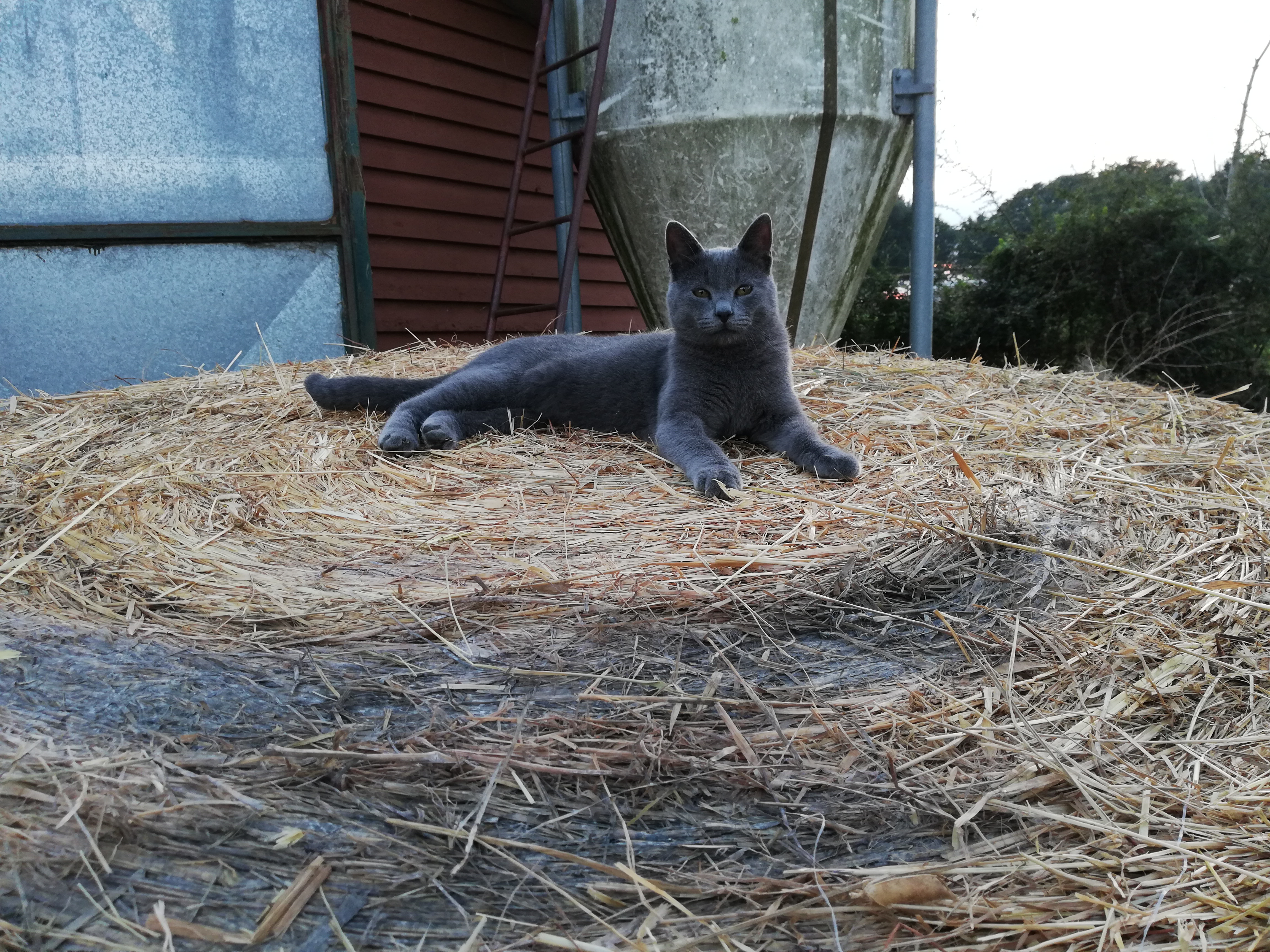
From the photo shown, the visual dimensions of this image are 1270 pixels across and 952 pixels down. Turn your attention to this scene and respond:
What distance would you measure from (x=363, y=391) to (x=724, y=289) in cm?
117

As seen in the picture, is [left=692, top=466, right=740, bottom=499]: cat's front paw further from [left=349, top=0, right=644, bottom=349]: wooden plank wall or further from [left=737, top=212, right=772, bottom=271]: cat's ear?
[left=349, top=0, right=644, bottom=349]: wooden plank wall

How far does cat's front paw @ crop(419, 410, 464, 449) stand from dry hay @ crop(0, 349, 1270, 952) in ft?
1.31

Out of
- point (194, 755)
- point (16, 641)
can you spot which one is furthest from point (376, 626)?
point (16, 641)

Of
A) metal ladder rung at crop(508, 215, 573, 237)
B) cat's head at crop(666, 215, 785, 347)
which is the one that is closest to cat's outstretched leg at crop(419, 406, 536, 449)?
cat's head at crop(666, 215, 785, 347)

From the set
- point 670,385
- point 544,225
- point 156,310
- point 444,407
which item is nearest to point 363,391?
point 444,407

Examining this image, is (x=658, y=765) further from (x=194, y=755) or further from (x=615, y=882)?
(x=194, y=755)

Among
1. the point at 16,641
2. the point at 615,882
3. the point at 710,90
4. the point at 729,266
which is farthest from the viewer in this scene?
the point at 710,90

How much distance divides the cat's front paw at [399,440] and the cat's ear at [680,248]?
0.92 m

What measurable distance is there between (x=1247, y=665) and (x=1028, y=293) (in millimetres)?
7243

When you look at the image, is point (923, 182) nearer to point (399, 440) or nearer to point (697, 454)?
point (697, 454)

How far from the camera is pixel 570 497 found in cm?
203

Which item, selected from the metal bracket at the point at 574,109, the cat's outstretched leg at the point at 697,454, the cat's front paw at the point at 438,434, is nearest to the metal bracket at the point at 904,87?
the metal bracket at the point at 574,109

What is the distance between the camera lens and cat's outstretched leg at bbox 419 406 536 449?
245 cm

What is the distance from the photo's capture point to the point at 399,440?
2.40m
